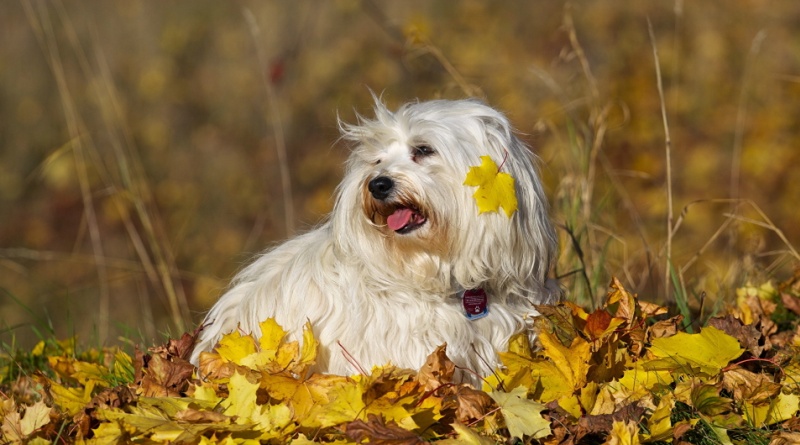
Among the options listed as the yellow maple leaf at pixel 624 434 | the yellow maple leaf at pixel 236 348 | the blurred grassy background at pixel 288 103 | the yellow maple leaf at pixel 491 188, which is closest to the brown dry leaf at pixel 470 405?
the yellow maple leaf at pixel 624 434

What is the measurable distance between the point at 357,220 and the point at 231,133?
8.59 metres

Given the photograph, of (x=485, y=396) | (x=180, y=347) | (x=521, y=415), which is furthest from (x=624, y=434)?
(x=180, y=347)

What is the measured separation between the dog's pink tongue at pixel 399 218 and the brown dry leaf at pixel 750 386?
3.76 feet

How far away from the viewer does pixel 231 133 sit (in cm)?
1165

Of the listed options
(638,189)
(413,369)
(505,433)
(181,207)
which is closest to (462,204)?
(413,369)

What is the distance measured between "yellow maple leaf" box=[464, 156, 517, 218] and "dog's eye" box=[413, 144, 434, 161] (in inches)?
6.7

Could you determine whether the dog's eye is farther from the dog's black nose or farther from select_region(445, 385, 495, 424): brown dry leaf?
select_region(445, 385, 495, 424): brown dry leaf

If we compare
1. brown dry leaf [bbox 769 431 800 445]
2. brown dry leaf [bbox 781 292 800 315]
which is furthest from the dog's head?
brown dry leaf [bbox 781 292 800 315]

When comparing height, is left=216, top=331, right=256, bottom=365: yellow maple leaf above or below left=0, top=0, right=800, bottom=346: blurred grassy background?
above

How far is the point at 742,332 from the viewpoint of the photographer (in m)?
3.21

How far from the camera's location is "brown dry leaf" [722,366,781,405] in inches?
117

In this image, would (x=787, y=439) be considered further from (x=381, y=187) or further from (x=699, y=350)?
(x=381, y=187)

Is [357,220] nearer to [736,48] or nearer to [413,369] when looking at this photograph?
[413,369]

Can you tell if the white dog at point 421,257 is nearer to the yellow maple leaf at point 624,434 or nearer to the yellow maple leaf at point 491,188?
the yellow maple leaf at point 491,188
